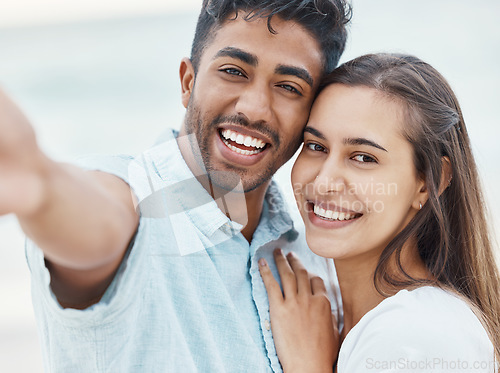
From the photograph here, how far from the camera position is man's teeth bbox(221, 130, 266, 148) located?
5.36 feet

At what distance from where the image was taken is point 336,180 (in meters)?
1.54

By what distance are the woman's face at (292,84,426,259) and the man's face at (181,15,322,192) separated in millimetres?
83

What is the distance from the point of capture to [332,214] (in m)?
1.60

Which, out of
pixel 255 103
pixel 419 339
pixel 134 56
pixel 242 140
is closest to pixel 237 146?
pixel 242 140

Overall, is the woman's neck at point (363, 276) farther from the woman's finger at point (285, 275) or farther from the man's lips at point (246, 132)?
the man's lips at point (246, 132)

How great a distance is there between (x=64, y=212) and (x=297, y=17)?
105 centimetres

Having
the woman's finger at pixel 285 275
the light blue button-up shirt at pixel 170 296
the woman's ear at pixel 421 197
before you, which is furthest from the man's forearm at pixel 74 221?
the woman's ear at pixel 421 197

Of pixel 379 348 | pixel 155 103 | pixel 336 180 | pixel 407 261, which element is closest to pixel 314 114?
pixel 336 180

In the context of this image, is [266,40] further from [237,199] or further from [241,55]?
[237,199]

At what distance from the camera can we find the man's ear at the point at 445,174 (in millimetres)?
1627

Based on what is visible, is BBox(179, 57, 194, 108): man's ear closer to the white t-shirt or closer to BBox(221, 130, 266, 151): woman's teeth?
BBox(221, 130, 266, 151): woman's teeth

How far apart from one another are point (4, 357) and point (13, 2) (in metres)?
8.19

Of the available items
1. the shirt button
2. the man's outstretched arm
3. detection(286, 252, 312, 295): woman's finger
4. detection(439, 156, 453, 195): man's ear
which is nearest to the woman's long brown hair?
detection(439, 156, 453, 195): man's ear

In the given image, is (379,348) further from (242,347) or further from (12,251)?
(12,251)
